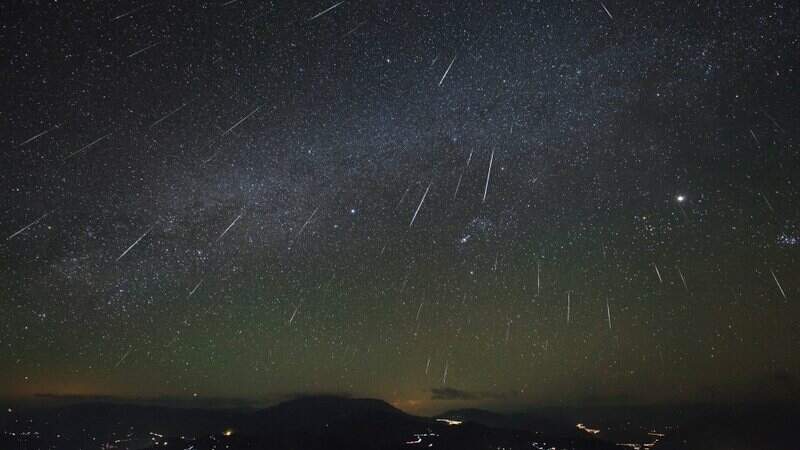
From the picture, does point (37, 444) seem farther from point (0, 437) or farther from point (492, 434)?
point (492, 434)

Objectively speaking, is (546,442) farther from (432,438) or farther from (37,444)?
(37,444)

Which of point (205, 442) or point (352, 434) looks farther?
point (352, 434)

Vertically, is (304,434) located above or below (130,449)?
above

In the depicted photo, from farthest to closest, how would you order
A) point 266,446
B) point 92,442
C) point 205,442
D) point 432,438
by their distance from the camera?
point 92,442
point 432,438
point 205,442
point 266,446

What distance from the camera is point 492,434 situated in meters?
176

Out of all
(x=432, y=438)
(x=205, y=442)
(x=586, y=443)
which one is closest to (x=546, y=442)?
(x=586, y=443)

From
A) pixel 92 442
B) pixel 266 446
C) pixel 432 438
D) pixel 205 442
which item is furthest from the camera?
pixel 92 442

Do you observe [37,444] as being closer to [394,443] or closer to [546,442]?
[394,443]

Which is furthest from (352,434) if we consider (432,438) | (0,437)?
(0,437)

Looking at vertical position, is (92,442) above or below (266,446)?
below

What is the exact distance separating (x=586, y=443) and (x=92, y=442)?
633ft

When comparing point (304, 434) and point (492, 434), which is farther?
point (492, 434)

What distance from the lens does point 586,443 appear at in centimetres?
17225

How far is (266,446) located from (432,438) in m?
64.6
